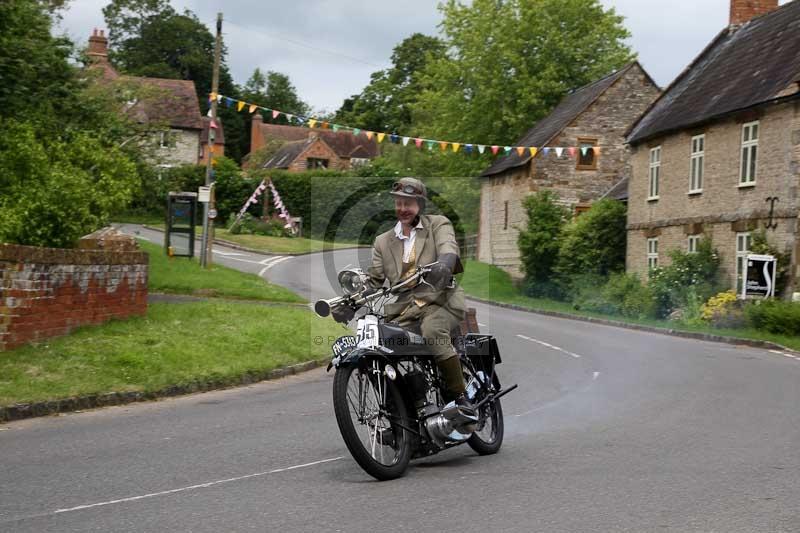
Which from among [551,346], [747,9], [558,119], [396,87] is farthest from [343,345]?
[396,87]

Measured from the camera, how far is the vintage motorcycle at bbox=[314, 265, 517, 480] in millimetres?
6863

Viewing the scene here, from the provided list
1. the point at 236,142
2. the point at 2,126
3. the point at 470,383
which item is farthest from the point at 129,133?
the point at 236,142

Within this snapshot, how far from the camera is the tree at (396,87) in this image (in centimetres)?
8844

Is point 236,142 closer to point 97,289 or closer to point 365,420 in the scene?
point 97,289

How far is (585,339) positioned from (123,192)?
10.3 m

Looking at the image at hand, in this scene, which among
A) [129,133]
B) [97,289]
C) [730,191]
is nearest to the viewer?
[97,289]

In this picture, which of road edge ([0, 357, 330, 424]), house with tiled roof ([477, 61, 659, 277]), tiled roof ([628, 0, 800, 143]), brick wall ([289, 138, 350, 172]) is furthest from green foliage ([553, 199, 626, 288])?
brick wall ([289, 138, 350, 172])

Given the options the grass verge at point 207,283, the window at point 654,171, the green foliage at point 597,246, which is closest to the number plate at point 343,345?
the grass verge at point 207,283

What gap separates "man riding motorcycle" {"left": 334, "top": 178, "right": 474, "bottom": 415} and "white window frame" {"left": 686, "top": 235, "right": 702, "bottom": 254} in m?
25.4

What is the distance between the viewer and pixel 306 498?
639cm

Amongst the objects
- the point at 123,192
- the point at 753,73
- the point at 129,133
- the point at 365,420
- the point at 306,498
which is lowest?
the point at 306,498

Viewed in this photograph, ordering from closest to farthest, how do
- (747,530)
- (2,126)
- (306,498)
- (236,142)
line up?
(747,530)
(306,498)
(2,126)
(236,142)

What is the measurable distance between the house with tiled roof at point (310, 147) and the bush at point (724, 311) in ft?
199

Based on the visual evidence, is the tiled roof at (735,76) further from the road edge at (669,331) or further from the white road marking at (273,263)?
the white road marking at (273,263)
